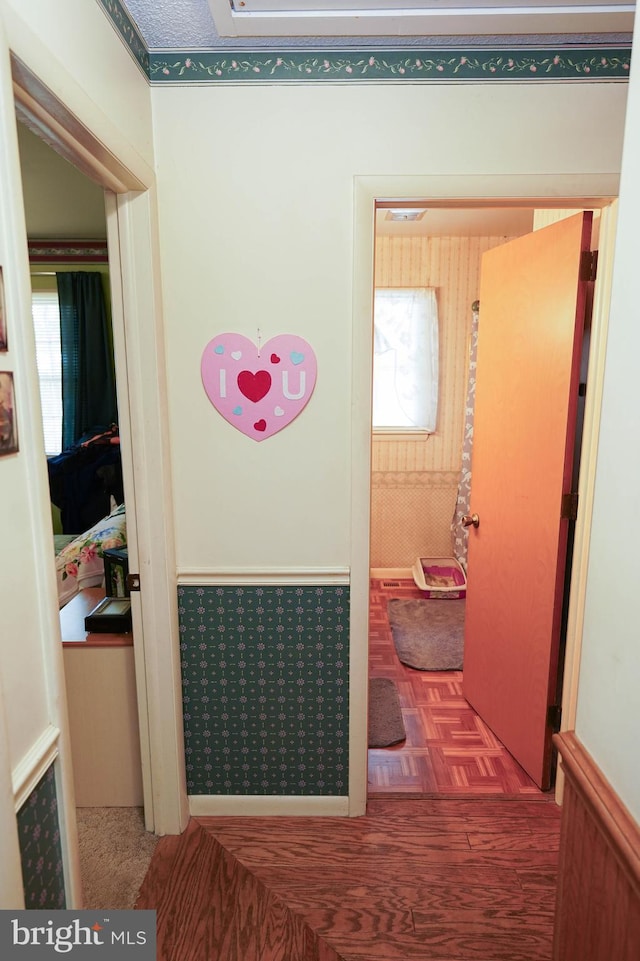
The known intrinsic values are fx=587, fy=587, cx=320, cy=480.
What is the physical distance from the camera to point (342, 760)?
2107mm

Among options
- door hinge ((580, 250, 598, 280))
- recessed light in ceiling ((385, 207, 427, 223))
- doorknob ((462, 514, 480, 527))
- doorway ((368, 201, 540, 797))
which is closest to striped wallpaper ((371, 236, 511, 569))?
doorway ((368, 201, 540, 797))

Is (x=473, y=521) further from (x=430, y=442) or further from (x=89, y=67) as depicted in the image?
(x=89, y=67)

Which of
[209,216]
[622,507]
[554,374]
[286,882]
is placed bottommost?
[286,882]

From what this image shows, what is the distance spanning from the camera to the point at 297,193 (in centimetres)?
179

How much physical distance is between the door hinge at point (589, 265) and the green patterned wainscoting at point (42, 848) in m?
2.09

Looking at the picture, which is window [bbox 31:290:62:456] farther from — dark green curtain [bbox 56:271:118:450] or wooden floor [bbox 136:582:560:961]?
wooden floor [bbox 136:582:560:961]

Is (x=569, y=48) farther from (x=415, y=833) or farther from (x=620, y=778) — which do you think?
(x=415, y=833)

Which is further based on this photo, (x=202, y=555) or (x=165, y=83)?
(x=202, y=555)

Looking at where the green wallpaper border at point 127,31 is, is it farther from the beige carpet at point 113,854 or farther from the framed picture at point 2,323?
the beige carpet at point 113,854

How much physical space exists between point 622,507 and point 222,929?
166cm

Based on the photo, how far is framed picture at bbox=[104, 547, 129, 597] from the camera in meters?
2.33

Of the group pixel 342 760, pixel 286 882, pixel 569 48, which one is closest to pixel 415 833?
pixel 342 760

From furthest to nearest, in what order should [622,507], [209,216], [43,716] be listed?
[209,216] < [43,716] < [622,507]

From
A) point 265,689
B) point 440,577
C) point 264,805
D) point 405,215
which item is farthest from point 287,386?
point 440,577
